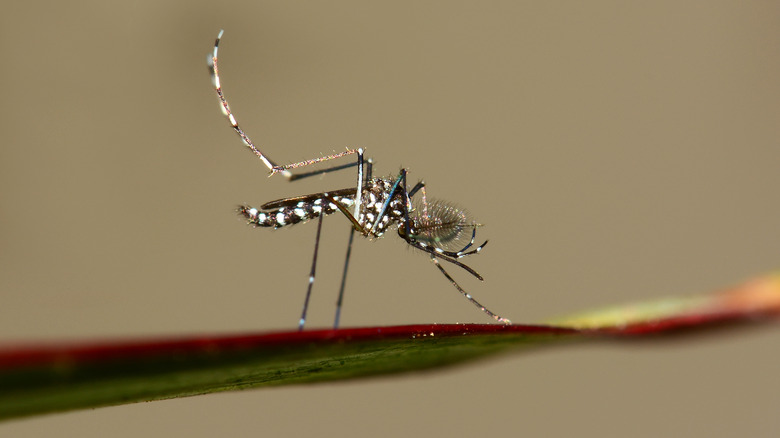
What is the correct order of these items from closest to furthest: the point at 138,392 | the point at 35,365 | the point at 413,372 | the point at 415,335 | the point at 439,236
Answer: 1. the point at 35,365
2. the point at 138,392
3. the point at 415,335
4. the point at 413,372
5. the point at 439,236

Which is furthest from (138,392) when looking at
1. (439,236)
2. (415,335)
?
(439,236)

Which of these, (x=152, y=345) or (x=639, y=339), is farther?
(x=639, y=339)

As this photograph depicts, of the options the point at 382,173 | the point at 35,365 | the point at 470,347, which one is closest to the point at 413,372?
the point at 470,347

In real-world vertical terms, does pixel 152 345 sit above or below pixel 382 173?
below

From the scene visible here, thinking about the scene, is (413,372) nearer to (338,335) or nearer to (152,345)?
(338,335)

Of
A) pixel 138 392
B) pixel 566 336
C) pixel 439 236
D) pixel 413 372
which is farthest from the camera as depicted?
pixel 439 236

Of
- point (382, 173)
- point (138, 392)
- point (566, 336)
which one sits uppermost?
point (382, 173)

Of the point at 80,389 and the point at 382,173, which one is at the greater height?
the point at 382,173

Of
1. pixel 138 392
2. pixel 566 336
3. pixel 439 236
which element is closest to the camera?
pixel 138 392

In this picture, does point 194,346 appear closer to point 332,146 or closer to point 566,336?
point 566,336
